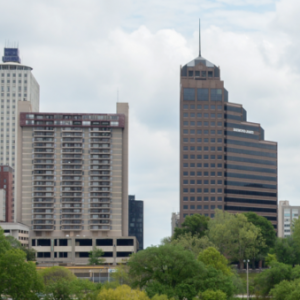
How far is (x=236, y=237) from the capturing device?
183250mm

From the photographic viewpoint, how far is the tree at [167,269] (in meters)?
118

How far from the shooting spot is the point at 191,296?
116 m

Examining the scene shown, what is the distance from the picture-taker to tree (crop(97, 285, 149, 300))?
106381 millimetres

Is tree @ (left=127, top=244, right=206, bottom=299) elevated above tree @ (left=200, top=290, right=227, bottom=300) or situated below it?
above

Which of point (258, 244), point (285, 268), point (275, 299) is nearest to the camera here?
point (275, 299)

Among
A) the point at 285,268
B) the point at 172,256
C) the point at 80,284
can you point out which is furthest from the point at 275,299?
the point at 80,284

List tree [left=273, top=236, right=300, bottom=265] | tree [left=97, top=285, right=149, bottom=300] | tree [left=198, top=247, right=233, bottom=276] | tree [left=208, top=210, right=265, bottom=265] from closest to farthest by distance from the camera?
tree [left=97, top=285, right=149, bottom=300]
tree [left=198, top=247, right=233, bottom=276]
tree [left=273, top=236, right=300, bottom=265]
tree [left=208, top=210, right=265, bottom=265]

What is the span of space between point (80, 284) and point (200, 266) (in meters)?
21.7

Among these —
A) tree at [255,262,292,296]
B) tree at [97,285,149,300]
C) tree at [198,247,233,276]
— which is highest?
tree at [198,247,233,276]

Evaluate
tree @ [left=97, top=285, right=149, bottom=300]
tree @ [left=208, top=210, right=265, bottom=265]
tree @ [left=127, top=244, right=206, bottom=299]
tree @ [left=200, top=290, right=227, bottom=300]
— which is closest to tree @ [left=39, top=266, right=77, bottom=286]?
tree @ [left=127, top=244, right=206, bottom=299]

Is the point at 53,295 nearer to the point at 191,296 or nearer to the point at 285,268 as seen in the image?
the point at 191,296

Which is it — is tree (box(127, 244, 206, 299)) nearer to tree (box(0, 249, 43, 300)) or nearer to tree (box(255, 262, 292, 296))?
tree (box(0, 249, 43, 300))

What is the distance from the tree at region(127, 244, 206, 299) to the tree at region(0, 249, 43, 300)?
17193 millimetres

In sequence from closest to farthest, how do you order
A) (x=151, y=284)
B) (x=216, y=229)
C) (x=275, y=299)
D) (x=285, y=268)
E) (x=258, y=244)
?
(x=151, y=284) < (x=275, y=299) < (x=285, y=268) < (x=216, y=229) < (x=258, y=244)
